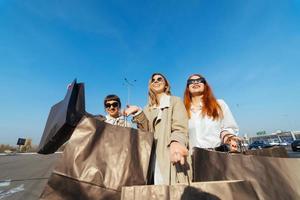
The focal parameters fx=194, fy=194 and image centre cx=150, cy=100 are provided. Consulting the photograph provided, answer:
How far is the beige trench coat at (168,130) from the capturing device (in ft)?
4.49

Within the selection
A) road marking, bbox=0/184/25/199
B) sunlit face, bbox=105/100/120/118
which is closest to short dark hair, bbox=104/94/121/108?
sunlit face, bbox=105/100/120/118

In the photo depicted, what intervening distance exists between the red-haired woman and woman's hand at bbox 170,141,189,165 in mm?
404

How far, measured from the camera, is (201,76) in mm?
2094

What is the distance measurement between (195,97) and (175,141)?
2.72ft

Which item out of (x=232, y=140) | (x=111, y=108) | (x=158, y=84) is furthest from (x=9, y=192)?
(x=232, y=140)

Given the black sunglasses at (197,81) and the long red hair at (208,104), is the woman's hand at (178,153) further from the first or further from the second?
the black sunglasses at (197,81)

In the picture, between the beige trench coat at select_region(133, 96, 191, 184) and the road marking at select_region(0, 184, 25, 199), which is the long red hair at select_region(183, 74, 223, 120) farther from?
the road marking at select_region(0, 184, 25, 199)

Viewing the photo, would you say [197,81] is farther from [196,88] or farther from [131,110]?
[131,110]

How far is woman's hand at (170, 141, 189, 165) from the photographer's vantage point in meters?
1.20

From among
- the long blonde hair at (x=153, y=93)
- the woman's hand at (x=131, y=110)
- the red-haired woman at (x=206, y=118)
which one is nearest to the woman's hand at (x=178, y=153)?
the red-haired woman at (x=206, y=118)

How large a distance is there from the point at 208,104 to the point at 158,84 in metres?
0.52

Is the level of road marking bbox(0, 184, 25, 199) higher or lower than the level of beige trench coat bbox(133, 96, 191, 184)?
lower

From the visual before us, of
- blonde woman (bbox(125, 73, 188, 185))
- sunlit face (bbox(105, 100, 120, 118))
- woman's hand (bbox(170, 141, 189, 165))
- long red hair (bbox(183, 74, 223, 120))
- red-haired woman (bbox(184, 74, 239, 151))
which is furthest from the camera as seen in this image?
sunlit face (bbox(105, 100, 120, 118))

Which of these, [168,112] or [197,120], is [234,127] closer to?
[197,120]
